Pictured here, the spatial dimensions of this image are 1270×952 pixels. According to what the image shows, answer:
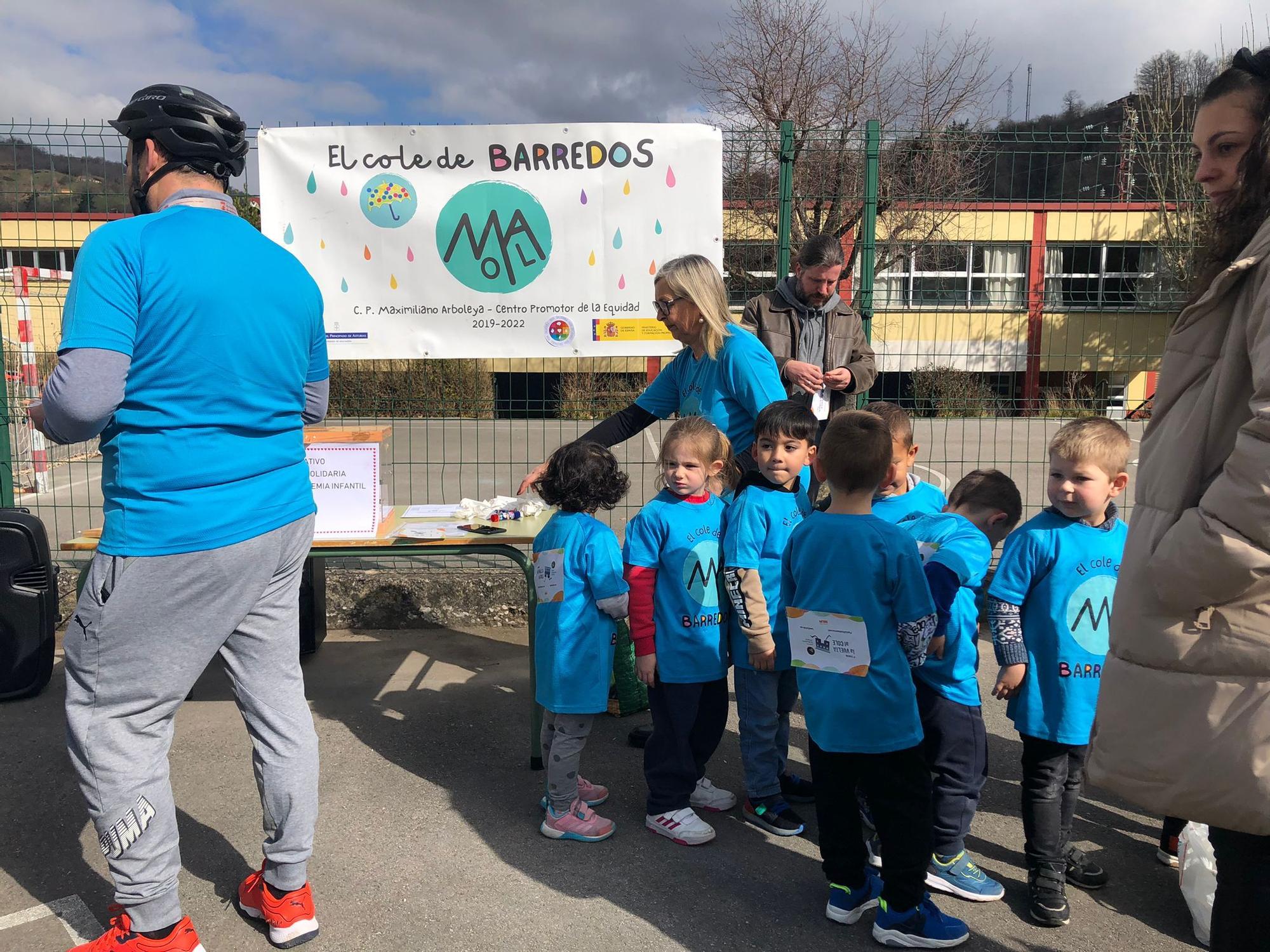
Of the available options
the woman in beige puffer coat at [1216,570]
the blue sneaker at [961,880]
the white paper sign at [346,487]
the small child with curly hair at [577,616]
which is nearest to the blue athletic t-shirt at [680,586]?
the small child with curly hair at [577,616]

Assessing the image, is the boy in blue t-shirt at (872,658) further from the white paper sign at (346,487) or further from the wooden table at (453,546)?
the white paper sign at (346,487)

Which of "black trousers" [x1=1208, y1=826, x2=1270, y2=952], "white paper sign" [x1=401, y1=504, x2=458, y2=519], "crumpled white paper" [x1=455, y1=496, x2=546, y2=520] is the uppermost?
"crumpled white paper" [x1=455, y1=496, x2=546, y2=520]

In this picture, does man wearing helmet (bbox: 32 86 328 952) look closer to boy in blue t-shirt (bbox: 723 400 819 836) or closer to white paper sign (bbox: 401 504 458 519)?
boy in blue t-shirt (bbox: 723 400 819 836)

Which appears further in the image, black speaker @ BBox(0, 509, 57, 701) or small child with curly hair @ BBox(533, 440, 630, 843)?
black speaker @ BBox(0, 509, 57, 701)

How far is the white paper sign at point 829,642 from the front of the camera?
2.43 m

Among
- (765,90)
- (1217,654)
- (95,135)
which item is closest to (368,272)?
(95,135)

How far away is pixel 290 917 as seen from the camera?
8.09 feet

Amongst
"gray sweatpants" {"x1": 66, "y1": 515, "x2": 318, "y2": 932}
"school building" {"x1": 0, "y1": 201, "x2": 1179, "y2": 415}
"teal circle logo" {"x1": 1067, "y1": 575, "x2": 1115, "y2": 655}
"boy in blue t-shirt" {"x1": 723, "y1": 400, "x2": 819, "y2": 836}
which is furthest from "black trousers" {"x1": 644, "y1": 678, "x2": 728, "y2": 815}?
"school building" {"x1": 0, "y1": 201, "x2": 1179, "y2": 415}

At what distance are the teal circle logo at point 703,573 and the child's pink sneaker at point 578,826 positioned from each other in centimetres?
76

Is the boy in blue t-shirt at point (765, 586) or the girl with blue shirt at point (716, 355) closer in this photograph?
the boy in blue t-shirt at point (765, 586)

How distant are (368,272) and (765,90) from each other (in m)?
18.9

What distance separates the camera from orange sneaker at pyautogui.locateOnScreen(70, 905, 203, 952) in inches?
88.4

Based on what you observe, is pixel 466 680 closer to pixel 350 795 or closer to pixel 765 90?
pixel 350 795

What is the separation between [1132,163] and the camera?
8008mm
